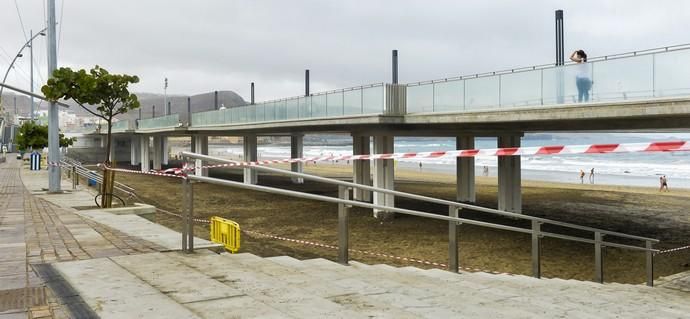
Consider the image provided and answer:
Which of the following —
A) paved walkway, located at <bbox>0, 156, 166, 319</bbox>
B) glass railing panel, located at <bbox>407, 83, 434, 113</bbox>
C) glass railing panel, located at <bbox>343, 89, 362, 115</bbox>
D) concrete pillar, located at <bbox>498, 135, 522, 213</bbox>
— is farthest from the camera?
concrete pillar, located at <bbox>498, 135, 522, 213</bbox>

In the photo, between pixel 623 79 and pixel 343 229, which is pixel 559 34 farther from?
pixel 343 229

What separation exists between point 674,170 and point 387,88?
165 feet

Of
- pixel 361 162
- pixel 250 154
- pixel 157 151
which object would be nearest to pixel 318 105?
pixel 361 162

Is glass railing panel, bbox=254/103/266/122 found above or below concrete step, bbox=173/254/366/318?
above

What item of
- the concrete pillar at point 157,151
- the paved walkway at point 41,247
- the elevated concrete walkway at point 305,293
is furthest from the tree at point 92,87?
the concrete pillar at point 157,151

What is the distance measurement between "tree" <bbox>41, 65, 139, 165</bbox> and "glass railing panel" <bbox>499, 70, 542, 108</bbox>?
413 inches

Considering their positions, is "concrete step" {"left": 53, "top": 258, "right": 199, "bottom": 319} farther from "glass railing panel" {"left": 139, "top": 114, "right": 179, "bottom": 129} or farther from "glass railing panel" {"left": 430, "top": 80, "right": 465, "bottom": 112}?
"glass railing panel" {"left": 139, "top": 114, "right": 179, "bottom": 129}

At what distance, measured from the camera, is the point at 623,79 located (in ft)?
35.5

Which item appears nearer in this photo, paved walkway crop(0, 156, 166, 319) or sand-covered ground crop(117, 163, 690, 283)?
paved walkway crop(0, 156, 166, 319)

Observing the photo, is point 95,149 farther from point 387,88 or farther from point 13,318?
point 13,318

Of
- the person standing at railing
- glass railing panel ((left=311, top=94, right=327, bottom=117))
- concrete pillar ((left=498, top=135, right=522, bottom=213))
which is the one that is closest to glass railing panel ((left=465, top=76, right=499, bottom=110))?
the person standing at railing

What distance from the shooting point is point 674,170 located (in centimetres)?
5528

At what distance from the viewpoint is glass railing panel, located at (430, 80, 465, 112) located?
15055mm

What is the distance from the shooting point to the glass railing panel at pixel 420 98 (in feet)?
53.6
